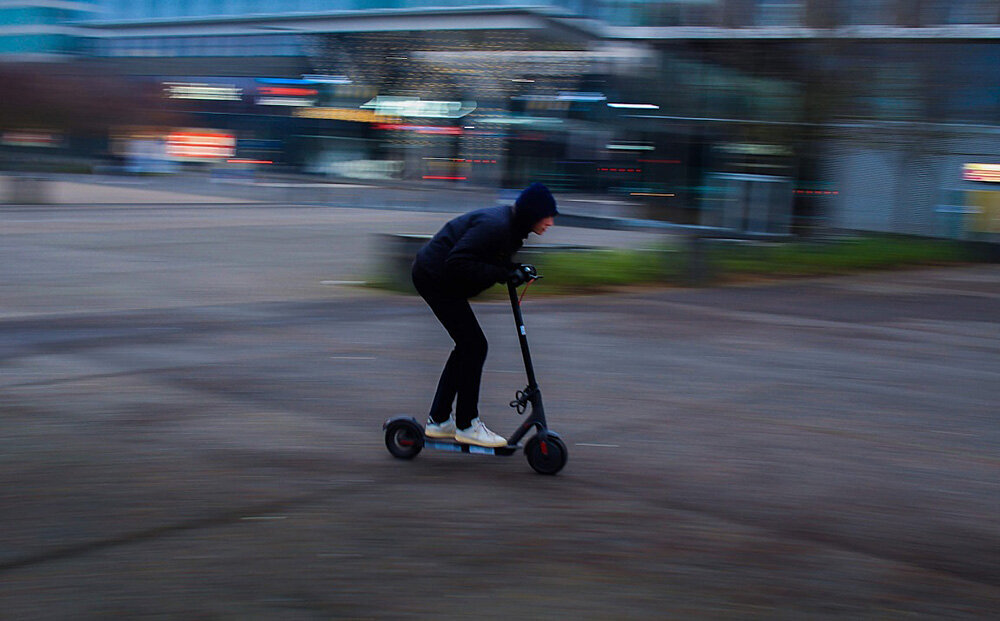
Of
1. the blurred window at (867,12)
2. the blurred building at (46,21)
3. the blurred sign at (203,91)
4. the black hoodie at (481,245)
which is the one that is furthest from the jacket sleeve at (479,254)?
the blurred sign at (203,91)

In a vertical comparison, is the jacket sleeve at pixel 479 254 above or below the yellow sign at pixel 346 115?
below

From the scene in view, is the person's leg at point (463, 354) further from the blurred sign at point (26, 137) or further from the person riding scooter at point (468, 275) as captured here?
the blurred sign at point (26, 137)

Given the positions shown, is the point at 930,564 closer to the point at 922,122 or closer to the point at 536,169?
the point at 922,122

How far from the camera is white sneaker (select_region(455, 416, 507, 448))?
5582 millimetres

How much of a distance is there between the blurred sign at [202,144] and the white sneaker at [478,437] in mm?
52356

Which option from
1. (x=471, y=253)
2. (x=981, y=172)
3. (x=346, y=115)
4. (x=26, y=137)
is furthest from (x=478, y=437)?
(x=346, y=115)

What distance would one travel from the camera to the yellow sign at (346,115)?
58594 millimetres

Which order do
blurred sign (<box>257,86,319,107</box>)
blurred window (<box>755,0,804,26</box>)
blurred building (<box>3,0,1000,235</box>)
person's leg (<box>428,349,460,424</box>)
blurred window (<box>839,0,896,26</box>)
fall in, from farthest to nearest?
blurred sign (<box>257,86,319,107</box>), blurred building (<box>3,0,1000,235</box>), blurred window (<box>755,0,804,26</box>), blurred window (<box>839,0,896,26</box>), person's leg (<box>428,349,460,424</box>)

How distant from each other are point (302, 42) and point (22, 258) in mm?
47341

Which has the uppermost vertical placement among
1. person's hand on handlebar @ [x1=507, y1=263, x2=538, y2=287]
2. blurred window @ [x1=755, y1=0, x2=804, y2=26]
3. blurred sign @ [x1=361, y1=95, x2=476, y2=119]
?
blurred window @ [x1=755, y1=0, x2=804, y2=26]

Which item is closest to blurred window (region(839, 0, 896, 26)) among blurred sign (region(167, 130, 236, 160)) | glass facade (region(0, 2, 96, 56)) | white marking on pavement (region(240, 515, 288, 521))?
white marking on pavement (region(240, 515, 288, 521))

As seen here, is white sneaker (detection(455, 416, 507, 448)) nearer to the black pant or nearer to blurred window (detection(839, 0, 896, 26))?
the black pant

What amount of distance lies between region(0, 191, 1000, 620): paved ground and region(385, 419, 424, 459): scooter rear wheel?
7 centimetres

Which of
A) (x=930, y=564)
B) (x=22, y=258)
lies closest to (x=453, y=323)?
(x=930, y=564)
